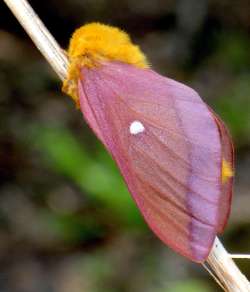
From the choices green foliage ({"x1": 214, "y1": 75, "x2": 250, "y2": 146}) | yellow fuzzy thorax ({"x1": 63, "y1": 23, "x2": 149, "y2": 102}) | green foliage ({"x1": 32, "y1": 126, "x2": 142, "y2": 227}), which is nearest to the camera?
yellow fuzzy thorax ({"x1": 63, "y1": 23, "x2": 149, "y2": 102})

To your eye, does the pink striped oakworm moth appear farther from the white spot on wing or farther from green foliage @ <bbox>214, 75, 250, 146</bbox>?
green foliage @ <bbox>214, 75, 250, 146</bbox>

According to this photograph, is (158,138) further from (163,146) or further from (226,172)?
(226,172)

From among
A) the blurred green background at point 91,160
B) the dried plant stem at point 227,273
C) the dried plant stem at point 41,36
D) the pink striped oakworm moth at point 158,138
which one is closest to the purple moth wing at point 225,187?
the pink striped oakworm moth at point 158,138

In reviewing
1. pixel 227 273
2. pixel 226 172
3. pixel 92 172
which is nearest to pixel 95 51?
pixel 226 172

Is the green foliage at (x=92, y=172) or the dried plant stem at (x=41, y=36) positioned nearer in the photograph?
the dried plant stem at (x=41, y=36)

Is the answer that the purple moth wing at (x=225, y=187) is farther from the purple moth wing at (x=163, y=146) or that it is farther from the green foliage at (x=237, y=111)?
the green foliage at (x=237, y=111)

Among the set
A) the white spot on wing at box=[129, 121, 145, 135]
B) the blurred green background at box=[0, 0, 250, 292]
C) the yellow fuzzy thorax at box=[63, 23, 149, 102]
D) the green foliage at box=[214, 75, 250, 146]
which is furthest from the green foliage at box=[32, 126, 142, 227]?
the white spot on wing at box=[129, 121, 145, 135]

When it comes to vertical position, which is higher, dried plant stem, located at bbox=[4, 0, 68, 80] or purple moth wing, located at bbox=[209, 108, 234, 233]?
dried plant stem, located at bbox=[4, 0, 68, 80]

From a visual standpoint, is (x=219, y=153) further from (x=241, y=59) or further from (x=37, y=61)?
(x=37, y=61)
